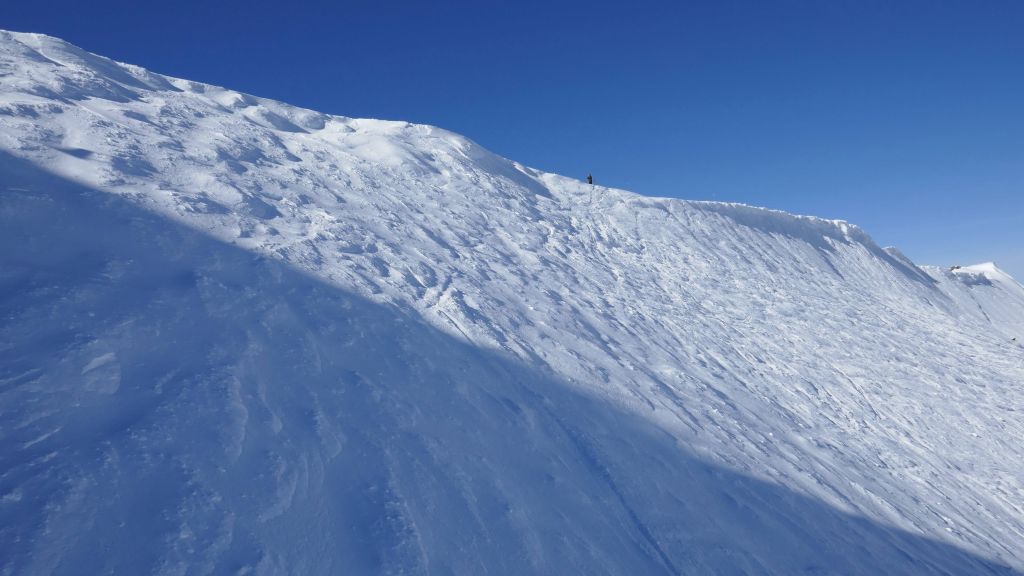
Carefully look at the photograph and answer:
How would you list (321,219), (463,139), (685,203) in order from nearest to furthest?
1. (321,219)
2. (463,139)
3. (685,203)

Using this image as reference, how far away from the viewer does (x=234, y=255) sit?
522 centimetres

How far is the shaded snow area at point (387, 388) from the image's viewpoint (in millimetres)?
3074

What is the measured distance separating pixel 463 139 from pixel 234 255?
7470 millimetres

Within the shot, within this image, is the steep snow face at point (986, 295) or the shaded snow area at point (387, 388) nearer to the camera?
the shaded snow area at point (387, 388)

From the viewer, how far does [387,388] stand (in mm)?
4410

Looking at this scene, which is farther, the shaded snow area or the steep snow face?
the steep snow face

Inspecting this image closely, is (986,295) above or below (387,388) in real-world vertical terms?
above

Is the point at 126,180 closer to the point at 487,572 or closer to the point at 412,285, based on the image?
the point at 412,285

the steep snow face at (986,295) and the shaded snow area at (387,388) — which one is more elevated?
the steep snow face at (986,295)

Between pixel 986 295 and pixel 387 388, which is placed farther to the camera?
pixel 986 295

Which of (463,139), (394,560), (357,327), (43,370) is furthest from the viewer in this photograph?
(463,139)

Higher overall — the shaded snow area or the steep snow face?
the steep snow face

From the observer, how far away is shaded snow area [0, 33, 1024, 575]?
3.07 meters

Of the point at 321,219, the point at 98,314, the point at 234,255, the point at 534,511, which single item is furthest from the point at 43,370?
the point at 321,219
